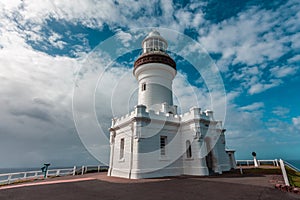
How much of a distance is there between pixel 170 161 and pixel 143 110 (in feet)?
15.1

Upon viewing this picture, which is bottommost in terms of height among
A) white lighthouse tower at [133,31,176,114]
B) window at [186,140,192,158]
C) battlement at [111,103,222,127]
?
window at [186,140,192,158]

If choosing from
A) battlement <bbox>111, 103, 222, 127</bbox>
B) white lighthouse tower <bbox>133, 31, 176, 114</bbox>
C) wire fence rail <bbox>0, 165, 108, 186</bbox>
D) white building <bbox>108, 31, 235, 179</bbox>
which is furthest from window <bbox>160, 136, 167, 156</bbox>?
wire fence rail <bbox>0, 165, 108, 186</bbox>

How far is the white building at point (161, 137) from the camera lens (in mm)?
12180

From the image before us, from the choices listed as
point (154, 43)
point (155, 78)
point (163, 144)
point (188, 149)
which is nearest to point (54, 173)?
point (163, 144)

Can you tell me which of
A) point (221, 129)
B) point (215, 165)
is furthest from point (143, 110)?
point (221, 129)

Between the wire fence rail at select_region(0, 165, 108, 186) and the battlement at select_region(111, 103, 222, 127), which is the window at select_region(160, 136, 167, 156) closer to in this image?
the battlement at select_region(111, 103, 222, 127)

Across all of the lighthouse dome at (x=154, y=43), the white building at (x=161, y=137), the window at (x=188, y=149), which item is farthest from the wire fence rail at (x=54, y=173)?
the lighthouse dome at (x=154, y=43)

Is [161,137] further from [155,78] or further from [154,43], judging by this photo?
[154,43]

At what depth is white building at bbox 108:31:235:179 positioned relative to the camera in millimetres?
Answer: 12180

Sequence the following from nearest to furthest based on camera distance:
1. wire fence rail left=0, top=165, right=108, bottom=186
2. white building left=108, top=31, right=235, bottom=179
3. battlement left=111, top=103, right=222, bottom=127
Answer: white building left=108, top=31, right=235, bottom=179 < battlement left=111, top=103, right=222, bottom=127 < wire fence rail left=0, top=165, right=108, bottom=186

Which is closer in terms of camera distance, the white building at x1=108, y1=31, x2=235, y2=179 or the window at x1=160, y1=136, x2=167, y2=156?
the white building at x1=108, y1=31, x2=235, y2=179

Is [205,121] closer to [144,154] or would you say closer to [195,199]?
[144,154]

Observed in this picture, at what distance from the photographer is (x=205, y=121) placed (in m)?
13.9

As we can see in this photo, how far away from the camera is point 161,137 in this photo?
13562 millimetres
